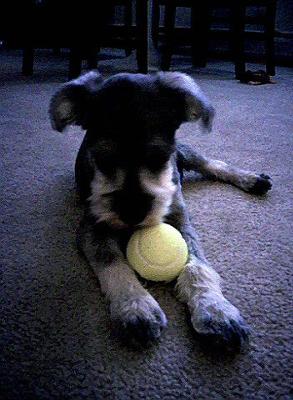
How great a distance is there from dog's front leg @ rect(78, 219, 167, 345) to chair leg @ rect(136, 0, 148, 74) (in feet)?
10.5

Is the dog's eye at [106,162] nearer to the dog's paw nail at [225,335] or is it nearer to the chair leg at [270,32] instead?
the dog's paw nail at [225,335]

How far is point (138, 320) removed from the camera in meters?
0.95

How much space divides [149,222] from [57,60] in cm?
505

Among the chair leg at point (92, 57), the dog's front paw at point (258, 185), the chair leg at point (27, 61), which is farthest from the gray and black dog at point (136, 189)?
the chair leg at point (92, 57)

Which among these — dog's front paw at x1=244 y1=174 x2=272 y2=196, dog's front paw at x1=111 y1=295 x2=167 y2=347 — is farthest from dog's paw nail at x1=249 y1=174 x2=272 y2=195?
dog's front paw at x1=111 y1=295 x2=167 y2=347

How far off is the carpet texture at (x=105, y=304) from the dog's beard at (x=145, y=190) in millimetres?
159

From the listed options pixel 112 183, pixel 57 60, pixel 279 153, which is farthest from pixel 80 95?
pixel 57 60

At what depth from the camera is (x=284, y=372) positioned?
0.85 metres

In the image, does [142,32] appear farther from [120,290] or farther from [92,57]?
[120,290]

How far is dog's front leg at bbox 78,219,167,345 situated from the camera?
94 centimetres

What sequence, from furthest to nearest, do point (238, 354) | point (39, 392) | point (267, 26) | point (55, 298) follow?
point (267, 26), point (55, 298), point (238, 354), point (39, 392)

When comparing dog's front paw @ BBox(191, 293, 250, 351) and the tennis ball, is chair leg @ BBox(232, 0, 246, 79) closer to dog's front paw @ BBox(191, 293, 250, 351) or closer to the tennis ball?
the tennis ball

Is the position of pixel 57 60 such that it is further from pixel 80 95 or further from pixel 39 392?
pixel 39 392

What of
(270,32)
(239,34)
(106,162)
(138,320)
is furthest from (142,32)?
(138,320)
